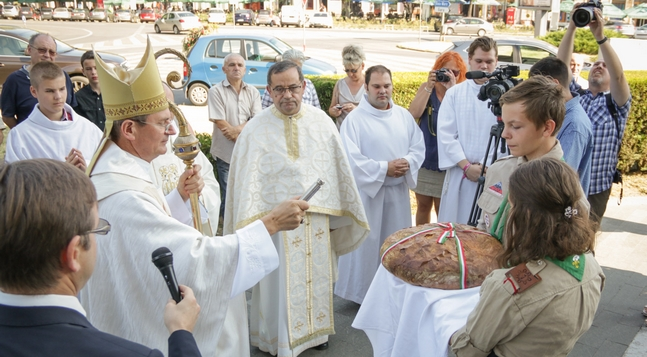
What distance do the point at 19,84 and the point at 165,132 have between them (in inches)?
153

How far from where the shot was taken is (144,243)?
228 centimetres

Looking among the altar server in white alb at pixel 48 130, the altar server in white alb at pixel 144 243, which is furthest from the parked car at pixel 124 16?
the altar server in white alb at pixel 144 243

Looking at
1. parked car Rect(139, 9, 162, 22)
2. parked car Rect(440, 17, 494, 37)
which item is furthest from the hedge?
parked car Rect(139, 9, 162, 22)

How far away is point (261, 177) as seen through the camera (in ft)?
12.3

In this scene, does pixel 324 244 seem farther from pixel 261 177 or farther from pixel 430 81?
pixel 430 81

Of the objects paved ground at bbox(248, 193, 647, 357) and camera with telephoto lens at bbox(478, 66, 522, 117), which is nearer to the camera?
camera with telephoto lens at bbox(478, 66, 522, 117)

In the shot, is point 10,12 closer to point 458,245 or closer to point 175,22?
→ point 175,22

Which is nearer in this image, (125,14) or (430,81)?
(430,81)

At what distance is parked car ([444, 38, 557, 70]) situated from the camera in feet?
42.3

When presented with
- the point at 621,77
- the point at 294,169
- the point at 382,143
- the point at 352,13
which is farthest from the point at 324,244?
the point at 352,13

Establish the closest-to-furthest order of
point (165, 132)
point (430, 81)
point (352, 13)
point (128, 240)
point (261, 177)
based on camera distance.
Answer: point (128, 240) → point (165, 132) → point (261, 177) → point (430, 81) → point (352, 13)

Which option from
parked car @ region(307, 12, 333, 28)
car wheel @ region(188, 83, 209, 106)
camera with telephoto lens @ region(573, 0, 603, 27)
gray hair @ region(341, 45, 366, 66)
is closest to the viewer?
camera with telephoto lens @ region(573, 0, 603, 27)

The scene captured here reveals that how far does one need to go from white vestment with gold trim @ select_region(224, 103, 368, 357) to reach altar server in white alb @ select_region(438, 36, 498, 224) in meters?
0.99

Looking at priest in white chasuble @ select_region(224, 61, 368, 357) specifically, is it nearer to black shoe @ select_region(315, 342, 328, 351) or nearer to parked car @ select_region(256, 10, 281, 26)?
black shoe @ select_region(315, 342, 328, 351)
